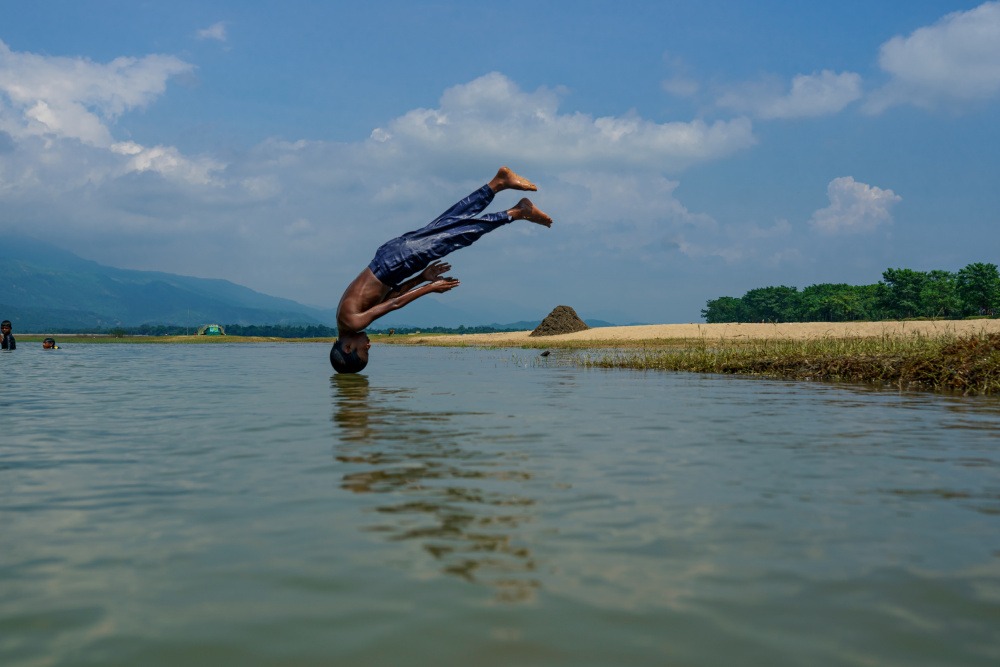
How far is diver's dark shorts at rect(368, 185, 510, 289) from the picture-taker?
1642cm

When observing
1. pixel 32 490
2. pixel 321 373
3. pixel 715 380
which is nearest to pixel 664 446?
pixel 32 490

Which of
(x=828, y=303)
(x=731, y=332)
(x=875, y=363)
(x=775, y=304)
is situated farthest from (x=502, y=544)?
(x=775, y=304)

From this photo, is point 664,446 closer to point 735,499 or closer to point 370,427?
point 735,499

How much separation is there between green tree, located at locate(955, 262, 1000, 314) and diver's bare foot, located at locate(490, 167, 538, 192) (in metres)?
96.7

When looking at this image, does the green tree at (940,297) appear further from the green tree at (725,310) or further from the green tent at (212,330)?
the green tent at (212,330)

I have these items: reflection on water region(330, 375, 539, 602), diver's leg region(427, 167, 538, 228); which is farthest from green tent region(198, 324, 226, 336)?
reflection on water region(330, 375, 539, 602)

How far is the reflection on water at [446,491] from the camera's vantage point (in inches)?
154

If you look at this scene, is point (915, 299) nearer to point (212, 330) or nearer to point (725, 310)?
point (725, 310)

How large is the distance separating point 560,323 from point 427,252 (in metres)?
49.0

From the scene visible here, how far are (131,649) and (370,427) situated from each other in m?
6.23

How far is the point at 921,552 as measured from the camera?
4090mm

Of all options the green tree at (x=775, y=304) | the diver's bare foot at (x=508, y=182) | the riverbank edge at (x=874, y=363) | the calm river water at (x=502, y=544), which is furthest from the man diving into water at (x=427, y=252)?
the green tree at (x=775, y=304)

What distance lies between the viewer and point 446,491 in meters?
5.62

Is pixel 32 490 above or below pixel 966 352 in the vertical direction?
below
